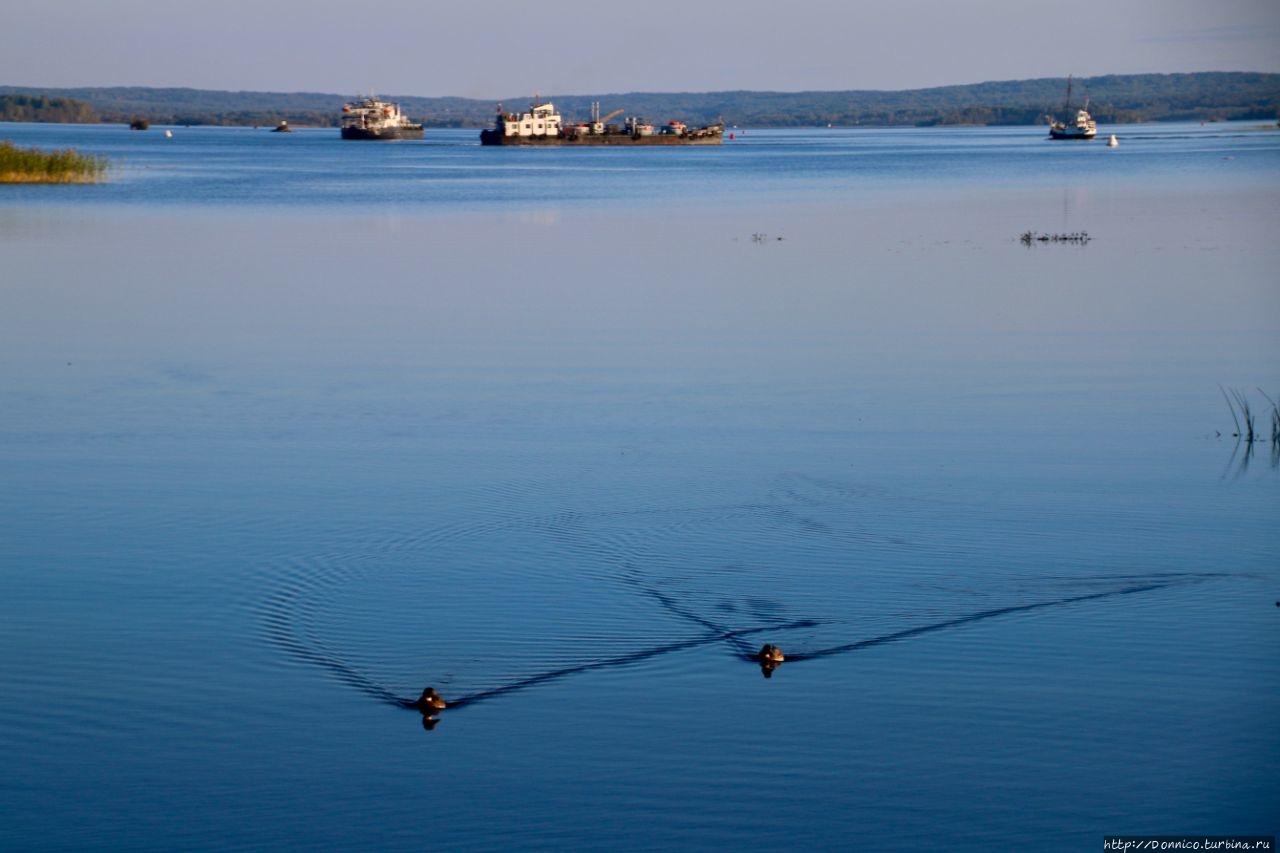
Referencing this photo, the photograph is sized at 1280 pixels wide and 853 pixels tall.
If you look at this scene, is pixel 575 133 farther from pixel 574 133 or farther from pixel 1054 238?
pixel 1054 238

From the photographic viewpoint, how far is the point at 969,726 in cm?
815

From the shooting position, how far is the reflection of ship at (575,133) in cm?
13000

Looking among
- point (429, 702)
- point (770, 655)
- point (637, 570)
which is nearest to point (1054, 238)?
point (637, 570)

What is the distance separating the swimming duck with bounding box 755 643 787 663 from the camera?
8914mm

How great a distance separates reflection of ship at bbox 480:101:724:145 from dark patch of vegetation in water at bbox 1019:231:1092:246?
327 ft

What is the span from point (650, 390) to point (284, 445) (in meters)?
3.89

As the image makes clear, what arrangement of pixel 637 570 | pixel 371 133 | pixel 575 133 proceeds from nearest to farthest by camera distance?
pixel 637 570, pixel 575 133, pixel 371 133

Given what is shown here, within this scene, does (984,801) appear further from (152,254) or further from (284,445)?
(152,254)

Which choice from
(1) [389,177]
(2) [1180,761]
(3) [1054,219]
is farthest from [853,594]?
(1) [389,177]

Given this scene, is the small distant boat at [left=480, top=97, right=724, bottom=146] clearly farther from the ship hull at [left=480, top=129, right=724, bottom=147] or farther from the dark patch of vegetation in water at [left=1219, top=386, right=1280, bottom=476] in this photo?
the dark patch of vegetation in water at [left=1219, top=386, right=1280, bottom=476]

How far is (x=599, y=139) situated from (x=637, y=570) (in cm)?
12503

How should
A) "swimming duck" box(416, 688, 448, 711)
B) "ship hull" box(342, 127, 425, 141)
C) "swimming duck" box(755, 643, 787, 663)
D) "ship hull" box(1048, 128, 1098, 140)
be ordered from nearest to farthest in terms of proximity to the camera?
"swimming duck" box(416, 688, 448, 711)
"swimming duck" box(755, 643, 787, 663)
"ship hull" box(1048, 128, 1098, 140)
"ship hull" box(342, 127, 425, 141)

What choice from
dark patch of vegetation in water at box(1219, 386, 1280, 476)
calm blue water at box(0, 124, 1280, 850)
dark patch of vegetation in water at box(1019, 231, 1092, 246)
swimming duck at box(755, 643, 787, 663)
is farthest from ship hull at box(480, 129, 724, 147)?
swimming duck at box(755, 643, 787, 663)

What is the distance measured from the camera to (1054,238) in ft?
105
